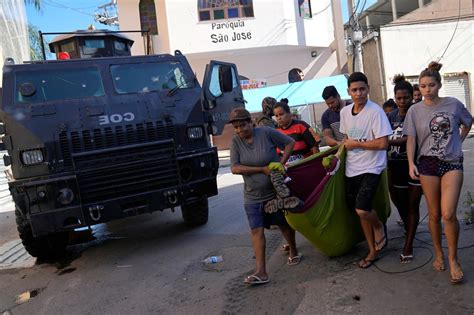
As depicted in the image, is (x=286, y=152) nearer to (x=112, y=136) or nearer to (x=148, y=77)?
(x=112, y=136)

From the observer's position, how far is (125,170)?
5277mm

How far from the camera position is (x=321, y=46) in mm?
23359

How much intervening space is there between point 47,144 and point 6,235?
3896mm

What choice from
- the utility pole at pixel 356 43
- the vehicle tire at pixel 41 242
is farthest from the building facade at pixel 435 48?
the vehicle tire at pixel 41 242

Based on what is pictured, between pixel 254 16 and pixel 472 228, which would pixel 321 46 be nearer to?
pixel 254 16

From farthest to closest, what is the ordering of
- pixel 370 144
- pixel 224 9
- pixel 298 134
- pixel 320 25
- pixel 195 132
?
pixel 320 25, pixel 224 9, pixel 195 132, pixel 298 134, pixel 370 144

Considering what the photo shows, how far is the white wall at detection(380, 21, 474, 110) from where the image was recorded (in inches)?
762

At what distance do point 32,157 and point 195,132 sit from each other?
1.90 metres

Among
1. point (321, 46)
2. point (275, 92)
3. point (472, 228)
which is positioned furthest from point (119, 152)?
point (321, 46)

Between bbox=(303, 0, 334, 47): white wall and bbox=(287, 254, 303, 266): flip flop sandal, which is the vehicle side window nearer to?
bbox=(287, 254, 303, 266): flip flop sandal

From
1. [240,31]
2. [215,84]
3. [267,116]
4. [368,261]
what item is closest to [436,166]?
[368,261]

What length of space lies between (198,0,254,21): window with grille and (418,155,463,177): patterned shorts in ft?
63.5

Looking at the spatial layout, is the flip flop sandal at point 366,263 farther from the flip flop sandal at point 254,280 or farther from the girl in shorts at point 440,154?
the flip flop sandal at point 254,280

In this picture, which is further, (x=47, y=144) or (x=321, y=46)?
(x=321, y=46)
